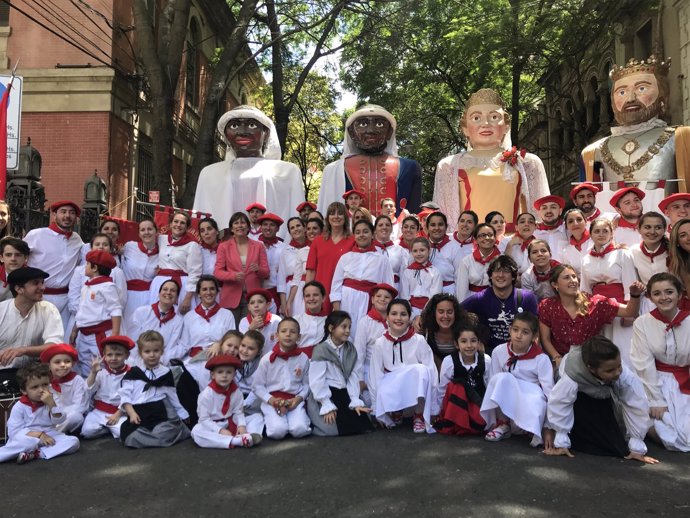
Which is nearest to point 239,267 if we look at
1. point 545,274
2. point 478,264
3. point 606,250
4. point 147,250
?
point 147,250

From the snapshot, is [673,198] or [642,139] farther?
[642,139]

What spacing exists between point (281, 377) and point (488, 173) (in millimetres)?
3881

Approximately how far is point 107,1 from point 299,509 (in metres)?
13.6

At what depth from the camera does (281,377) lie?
4.81 m

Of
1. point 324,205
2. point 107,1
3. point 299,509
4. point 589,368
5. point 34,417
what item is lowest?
point 299,509

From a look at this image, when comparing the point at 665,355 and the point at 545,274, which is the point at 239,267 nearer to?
the point at 545,274

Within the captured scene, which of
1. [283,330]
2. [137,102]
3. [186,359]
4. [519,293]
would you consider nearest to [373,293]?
[283,330]

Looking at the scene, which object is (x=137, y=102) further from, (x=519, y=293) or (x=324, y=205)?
(x=519, y=293)

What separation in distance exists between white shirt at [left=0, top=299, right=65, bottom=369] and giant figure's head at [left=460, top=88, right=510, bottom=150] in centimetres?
524

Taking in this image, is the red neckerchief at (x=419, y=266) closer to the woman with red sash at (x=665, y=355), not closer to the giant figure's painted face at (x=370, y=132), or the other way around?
the woman with red sash at (x=665, y=355)

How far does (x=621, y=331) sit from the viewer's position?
193 inches

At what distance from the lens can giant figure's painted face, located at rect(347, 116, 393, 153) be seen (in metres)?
7.75

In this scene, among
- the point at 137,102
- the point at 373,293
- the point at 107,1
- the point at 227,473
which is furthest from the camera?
the point at 137,102

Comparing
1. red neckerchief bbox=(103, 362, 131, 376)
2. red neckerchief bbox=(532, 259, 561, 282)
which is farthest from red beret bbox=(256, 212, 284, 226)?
red neckerchief bbox=(532, 259, 561, 282)
